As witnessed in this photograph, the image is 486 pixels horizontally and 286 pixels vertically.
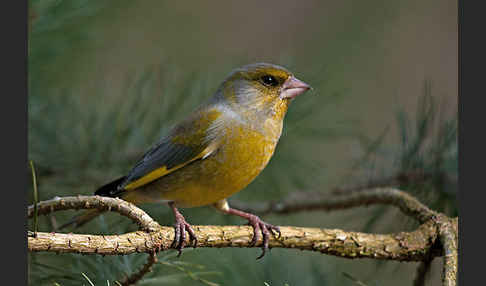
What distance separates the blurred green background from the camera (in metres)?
1.78

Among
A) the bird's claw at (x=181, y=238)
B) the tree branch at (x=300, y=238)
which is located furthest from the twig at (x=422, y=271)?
the bird's claw at (x=181, y=238)

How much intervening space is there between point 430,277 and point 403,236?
0.14 meters

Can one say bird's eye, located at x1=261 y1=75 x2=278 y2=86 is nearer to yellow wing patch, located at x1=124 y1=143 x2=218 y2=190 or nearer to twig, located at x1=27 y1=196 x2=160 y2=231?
yellow wing patch, located at x1=124 y1=143 x2=218 y2=190

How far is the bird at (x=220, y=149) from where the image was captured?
1.51m

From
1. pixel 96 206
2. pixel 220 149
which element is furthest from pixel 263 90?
pixel 96 206

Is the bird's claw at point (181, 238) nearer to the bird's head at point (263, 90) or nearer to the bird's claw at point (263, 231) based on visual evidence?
the bird's claw at point (263, 231)

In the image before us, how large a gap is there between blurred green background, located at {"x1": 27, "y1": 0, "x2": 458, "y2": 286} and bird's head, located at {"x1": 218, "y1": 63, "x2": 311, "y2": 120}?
37cm

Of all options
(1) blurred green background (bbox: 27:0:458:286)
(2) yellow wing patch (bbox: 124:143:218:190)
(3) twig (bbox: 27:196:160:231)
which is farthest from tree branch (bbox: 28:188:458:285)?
(2) yellow wing patch (bbox: 124:143:218:190)

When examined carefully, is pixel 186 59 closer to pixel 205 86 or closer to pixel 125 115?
pixel 205 86

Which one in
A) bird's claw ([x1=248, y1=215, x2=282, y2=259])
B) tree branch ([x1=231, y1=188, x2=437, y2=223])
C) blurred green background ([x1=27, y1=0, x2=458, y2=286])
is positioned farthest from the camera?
blurred green background ([x1=27, y1=0, x2=458, y2=286])

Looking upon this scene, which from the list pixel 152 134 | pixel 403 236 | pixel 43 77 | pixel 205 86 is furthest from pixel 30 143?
pixel 403 236

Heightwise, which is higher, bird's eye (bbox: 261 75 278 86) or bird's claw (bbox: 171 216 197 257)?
bird's eye (bbox: 261 75 278 86)

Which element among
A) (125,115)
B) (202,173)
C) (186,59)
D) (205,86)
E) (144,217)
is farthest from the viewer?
(186,59)

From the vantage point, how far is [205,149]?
1.57 m
